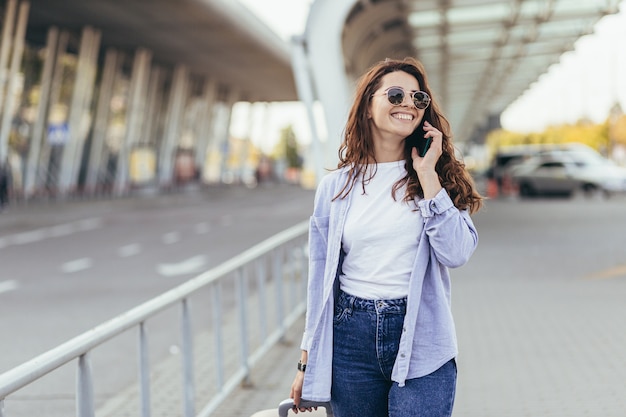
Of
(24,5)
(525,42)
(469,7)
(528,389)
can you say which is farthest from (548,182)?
(528,389)

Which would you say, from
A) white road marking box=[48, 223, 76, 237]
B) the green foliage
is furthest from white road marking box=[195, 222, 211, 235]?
the green foliage

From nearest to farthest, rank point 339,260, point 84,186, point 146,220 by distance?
point 339,260 → point 146,220 → point 84,186

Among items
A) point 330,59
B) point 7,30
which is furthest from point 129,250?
point 7,30

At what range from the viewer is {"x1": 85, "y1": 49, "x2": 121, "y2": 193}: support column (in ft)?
160

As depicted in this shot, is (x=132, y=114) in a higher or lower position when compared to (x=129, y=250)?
higher

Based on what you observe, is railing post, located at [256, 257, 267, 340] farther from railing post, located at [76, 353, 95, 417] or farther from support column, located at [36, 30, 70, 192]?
support column, located at [36, 30, 70, 192]

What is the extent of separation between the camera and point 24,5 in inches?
1428

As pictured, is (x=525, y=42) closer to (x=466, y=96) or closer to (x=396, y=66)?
(x=466, y=96)

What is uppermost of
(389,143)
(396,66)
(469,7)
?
(469,7)

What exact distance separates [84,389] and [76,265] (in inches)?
539

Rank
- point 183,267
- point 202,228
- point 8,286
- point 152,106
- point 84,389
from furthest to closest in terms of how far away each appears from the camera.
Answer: point 152,106
point 202,228
point 183,267
point 8,286
point 84,389

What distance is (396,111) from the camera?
3.21 m

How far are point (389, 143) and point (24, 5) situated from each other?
35.1m

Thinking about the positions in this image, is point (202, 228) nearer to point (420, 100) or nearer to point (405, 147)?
point (405, 147)
